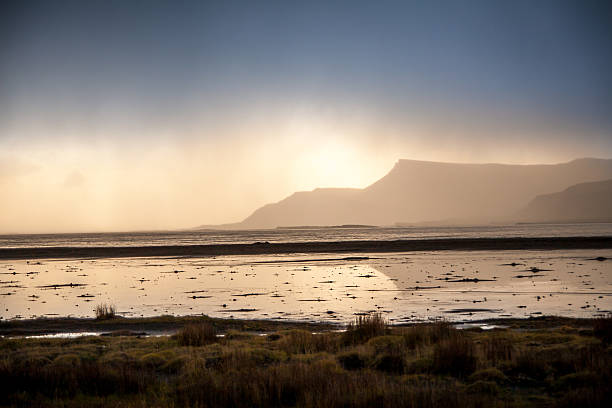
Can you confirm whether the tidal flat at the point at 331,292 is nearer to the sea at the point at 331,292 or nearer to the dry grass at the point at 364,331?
the sea at the point at 331,292

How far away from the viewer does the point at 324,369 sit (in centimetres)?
1184

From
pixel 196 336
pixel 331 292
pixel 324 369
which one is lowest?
pixel 331 292

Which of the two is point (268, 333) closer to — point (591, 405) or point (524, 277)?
point (591, 405)

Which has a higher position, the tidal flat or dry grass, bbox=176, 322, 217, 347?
dry grass, bbox=176, 322, 217, 347

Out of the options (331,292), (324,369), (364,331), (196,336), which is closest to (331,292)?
(331,292)

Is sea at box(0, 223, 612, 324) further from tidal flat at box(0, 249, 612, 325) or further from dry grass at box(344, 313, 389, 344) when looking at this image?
dry grass at box(344, 313, 389, 344)

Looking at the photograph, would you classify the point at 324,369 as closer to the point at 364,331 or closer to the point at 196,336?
the point at 364,331

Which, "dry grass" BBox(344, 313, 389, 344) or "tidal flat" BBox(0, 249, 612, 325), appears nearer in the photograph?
"dry grass" BBox(344, 313, 389, 344)

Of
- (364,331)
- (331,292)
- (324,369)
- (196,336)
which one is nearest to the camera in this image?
(324,369)

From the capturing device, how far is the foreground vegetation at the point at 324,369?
9977mm

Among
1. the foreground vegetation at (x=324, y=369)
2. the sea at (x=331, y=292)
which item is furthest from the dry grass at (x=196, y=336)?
the sea at (x=331, y=292)

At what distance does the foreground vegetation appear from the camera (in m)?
9.98

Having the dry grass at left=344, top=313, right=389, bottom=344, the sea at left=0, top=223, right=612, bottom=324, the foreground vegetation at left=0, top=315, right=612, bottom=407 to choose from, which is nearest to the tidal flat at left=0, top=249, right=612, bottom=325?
the sea at left=0, top=223, right=612, bottom=324

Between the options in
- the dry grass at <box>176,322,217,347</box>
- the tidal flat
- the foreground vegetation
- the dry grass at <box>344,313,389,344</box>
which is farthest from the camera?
the tidal flat
